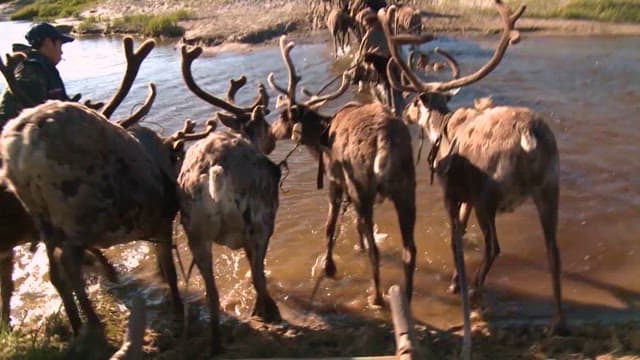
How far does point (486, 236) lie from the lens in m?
5.52

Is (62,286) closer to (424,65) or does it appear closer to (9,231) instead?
(9,231)

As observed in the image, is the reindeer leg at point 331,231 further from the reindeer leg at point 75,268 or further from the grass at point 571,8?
the grass at point 571,8

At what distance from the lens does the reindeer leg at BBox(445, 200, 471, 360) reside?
451cm

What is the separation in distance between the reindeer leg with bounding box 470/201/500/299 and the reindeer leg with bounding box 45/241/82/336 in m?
3.02

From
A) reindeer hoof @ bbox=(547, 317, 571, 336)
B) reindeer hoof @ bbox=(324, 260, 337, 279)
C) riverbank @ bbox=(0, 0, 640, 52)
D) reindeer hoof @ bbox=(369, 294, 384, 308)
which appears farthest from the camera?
riverbank @ bbox=(0, 0, 640, 52)

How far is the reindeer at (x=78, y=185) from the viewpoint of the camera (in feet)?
14.5

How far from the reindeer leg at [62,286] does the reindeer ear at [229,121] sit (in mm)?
1975

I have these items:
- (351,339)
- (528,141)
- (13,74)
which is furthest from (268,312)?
(13,74)

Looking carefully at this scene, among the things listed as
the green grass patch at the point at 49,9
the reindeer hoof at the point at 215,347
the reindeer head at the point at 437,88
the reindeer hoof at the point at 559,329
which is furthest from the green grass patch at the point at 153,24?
the reindeer hoof at the point at 559,329

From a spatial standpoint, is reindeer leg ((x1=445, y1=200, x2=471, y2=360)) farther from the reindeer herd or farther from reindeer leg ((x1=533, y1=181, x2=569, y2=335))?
reindeer leg ((x1=533, y1=181, x2=569, y2=335))

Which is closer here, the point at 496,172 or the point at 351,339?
the point at 496,172

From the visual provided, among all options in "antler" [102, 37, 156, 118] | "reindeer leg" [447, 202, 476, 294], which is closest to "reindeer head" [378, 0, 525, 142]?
"reindeer leg" [447, 202, 476, 294]

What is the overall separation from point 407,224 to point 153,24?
18.2m

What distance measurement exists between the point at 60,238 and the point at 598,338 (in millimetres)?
3815
